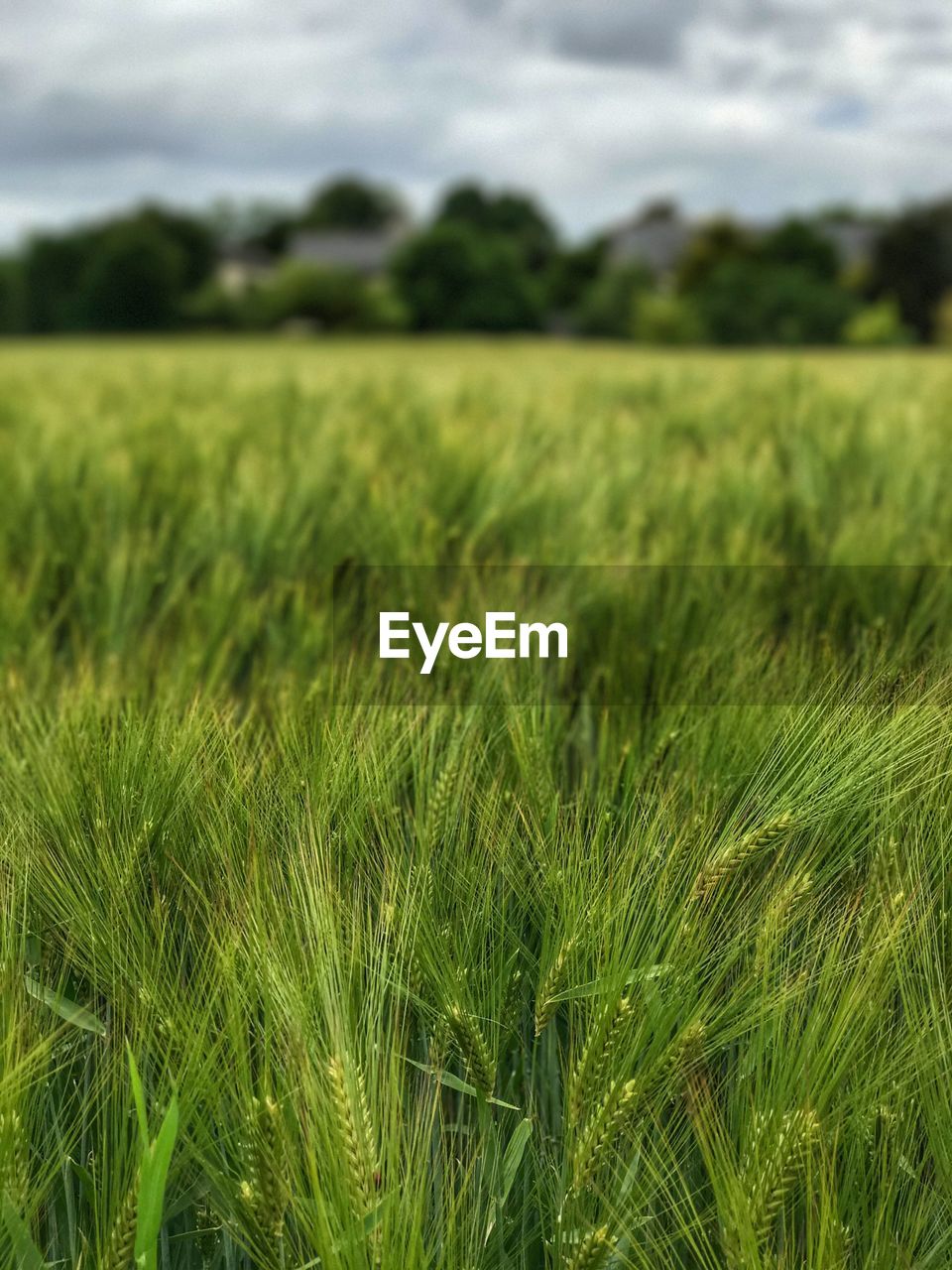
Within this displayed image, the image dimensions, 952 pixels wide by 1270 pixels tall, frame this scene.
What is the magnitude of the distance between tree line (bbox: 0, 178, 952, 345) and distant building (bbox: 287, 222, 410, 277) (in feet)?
22.7

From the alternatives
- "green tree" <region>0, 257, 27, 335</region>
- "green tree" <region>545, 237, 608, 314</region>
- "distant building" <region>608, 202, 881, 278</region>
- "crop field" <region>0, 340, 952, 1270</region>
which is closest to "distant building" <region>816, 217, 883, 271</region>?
"distant building" <region>608, 202, 881, 278</region>

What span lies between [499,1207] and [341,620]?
782 mm

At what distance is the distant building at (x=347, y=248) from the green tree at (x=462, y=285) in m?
20.8

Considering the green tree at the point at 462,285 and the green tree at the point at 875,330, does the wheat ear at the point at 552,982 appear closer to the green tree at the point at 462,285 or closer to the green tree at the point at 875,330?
the green tree at the point at 875,330

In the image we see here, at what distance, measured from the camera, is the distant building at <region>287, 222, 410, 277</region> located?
4862 centimetres

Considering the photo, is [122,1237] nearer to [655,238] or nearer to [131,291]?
[131,291]

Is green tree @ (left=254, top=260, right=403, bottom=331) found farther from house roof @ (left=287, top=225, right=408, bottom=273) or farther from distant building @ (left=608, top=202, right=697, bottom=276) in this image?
distant building @ (left=608, top=202, right=697, bottom=276)

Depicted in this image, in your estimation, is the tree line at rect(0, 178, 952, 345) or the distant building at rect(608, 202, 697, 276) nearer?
the tree line at rect(0, 178, 952, 345)

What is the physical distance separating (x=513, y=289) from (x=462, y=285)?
1213mm

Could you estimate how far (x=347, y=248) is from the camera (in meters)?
50.2

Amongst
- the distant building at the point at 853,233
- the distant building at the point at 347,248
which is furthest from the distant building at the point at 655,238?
the distant building at the point at 347,248

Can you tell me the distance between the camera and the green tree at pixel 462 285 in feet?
88.4

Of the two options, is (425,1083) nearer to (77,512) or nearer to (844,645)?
(844,645)

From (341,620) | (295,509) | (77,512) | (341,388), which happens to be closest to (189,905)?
(341,620)
